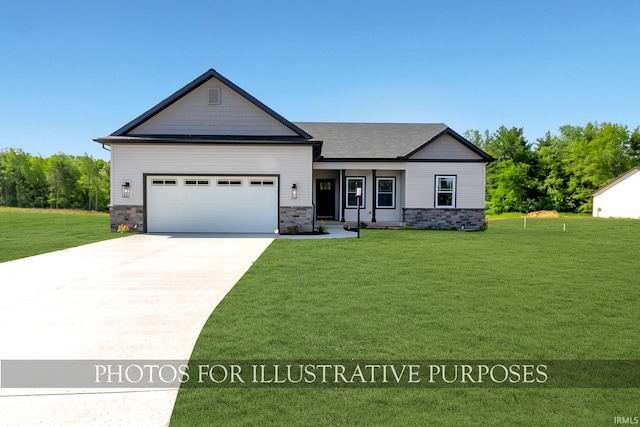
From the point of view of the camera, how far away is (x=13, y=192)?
67.8m

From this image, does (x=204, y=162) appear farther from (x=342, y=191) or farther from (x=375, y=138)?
(x=375, y=138)

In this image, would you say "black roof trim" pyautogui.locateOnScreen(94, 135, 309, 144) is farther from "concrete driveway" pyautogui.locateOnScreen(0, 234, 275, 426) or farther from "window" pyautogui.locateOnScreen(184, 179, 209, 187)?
"concrete driveway" pyautogui.locateOnScreen(0, 234, 275, 426)

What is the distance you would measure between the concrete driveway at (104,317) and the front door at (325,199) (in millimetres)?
11411

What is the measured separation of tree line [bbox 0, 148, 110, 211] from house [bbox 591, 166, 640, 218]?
7074 centimetres

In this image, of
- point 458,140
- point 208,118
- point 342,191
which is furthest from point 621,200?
point 208,118

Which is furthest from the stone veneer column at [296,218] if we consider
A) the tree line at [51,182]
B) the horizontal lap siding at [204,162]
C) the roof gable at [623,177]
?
the tree line at [51,182]

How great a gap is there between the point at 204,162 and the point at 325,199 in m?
7.68

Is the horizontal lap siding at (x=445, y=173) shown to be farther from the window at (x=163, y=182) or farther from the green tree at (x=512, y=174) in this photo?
the green tree at (x=512, y=174)

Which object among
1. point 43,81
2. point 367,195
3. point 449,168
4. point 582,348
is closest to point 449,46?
point 449,168

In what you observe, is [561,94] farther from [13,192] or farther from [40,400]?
[13,192]

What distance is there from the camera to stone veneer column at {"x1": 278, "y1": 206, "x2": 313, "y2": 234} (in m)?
15.6

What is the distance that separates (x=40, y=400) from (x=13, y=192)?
282 ft

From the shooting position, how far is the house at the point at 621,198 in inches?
1267

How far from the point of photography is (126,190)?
15320 millimetres
